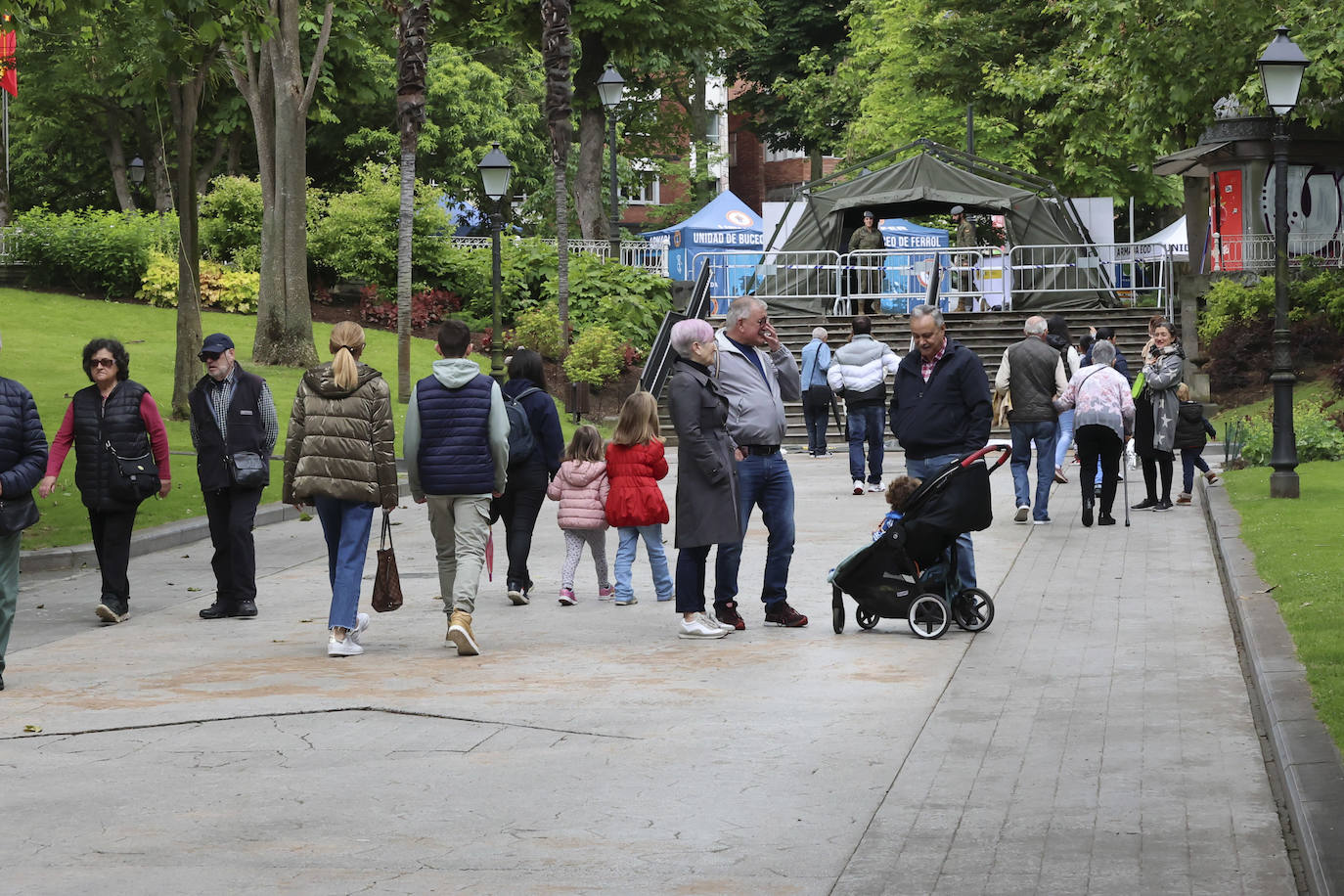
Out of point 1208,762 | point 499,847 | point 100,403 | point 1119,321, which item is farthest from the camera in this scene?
point 1119,321

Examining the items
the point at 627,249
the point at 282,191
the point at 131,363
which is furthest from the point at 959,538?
the point at 627,249

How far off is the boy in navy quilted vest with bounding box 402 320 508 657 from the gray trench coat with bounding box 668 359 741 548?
100 centimetres

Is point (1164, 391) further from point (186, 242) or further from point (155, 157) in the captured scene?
point (155, 157)

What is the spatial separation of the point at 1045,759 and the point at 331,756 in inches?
111

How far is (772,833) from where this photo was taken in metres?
6.06

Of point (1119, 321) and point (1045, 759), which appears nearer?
point (1045, 759)

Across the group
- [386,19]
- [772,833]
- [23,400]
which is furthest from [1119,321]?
[772,833]

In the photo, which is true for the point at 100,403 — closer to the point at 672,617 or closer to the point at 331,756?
the point at 672,617

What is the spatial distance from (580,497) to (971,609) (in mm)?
2905

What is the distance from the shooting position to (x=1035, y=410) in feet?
53.6

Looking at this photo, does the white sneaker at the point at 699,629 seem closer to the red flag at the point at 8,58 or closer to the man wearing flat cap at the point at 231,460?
the man wearing flat cap at the point at 231,460

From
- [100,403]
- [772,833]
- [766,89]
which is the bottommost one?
[772,833]

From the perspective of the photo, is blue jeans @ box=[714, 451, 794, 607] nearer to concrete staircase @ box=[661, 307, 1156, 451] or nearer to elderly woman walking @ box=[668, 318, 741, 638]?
elderly woman walking @ box=[668, 318, 741, 638]

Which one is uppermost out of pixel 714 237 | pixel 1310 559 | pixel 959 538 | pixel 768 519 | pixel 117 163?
pixel 117 163
